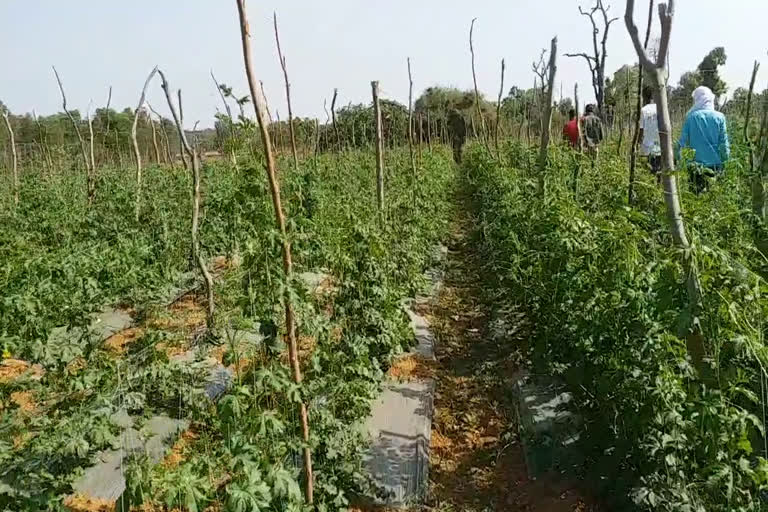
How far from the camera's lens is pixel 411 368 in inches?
190

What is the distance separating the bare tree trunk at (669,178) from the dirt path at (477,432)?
3.94ft

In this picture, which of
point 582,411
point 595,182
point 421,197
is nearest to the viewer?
point 582,411

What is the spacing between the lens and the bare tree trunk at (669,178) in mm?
2162

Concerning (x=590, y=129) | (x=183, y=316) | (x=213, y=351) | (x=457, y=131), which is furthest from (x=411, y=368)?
(x=457, y=131)

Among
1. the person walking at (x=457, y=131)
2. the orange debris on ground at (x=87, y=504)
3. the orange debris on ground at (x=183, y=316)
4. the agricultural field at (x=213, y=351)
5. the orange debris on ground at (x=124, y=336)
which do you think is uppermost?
the person walking at (x=457, y=131)

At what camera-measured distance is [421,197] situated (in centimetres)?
861

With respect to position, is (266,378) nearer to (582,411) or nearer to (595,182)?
(582,411)

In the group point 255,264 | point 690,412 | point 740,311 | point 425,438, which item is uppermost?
point 255,264

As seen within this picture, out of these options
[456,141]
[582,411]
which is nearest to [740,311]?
[582,411]

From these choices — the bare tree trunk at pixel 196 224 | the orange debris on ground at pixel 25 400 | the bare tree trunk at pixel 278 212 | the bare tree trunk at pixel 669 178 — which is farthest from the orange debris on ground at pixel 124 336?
the bare tree trunk at pixel 669 178

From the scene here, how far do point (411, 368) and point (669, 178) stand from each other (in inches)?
111

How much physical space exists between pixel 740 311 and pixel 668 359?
53 cm

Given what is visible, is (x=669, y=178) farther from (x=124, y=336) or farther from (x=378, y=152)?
(x=378, y=152)

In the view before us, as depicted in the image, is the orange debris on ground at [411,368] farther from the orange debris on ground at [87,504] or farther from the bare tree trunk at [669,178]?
the bare tree trunk at [669,178]
